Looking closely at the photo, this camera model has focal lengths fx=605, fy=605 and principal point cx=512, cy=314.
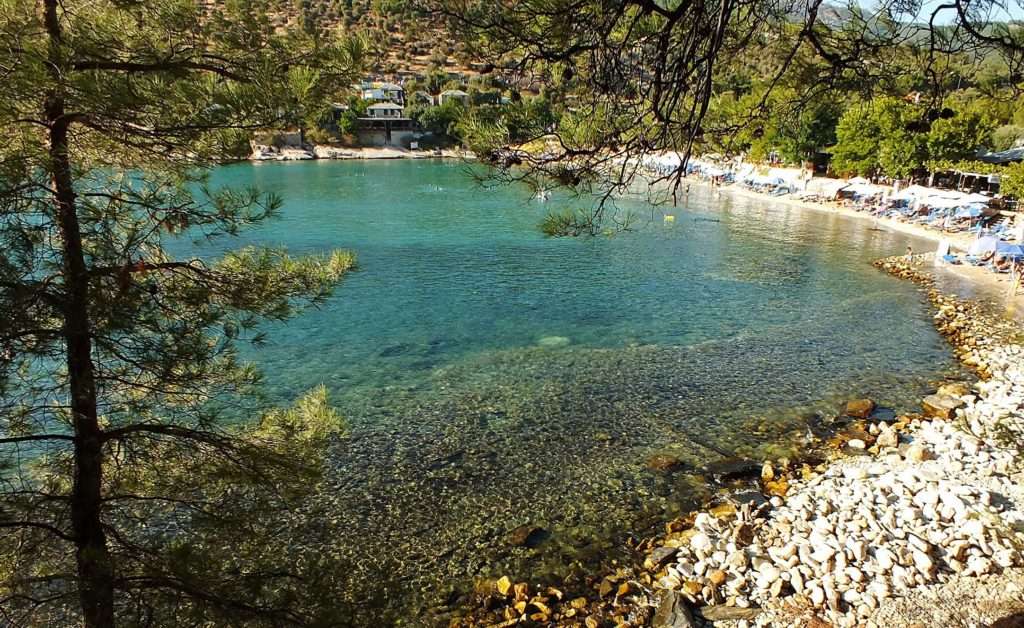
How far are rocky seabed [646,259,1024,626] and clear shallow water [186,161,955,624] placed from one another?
45.8 inches

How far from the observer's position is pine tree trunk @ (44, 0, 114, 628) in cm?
329

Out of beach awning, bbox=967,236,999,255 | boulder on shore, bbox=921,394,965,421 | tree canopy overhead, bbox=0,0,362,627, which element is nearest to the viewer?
tree canopy overhead, bbox=0,0,362,627

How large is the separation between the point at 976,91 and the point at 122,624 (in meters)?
7.08

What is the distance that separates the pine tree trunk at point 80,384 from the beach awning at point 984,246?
27980mm

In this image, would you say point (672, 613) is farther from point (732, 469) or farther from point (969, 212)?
point (969, 212)

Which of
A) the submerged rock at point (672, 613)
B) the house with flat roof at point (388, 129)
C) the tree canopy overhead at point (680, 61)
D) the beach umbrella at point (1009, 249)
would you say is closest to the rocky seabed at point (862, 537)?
the submerged rock at point (672, 613)

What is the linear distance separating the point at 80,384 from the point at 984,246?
93.7 feet

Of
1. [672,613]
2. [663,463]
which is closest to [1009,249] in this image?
[663,463]

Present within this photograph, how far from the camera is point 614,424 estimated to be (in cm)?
1194

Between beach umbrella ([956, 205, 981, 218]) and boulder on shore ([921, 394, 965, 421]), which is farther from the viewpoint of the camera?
beach umbrella ([956, 205, 981, 218])

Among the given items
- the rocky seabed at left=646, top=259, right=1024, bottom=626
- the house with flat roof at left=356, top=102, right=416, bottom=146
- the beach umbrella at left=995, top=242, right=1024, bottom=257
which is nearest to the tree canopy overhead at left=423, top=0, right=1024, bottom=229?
the rocky seabed at left=646, top=259, right=1024, bottom=626

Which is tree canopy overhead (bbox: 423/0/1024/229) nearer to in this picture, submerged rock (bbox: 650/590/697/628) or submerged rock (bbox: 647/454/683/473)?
submerged rock (bbox: 650/590/697/628)

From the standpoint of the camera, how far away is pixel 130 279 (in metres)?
3.61

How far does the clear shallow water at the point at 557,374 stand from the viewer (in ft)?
28.5
